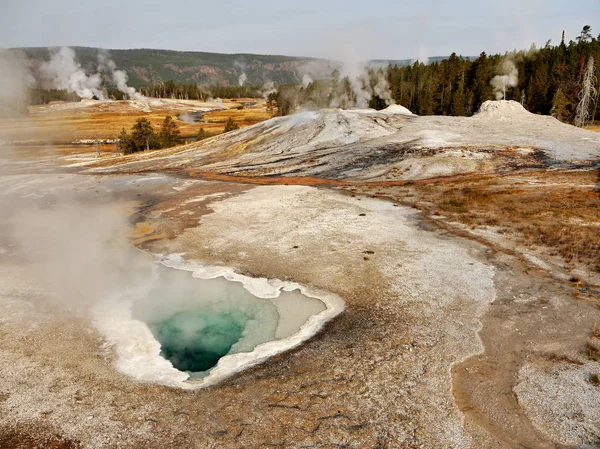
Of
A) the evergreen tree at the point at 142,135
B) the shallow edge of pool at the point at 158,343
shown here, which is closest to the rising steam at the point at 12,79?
the shallow edge of pool at the point at 158,343

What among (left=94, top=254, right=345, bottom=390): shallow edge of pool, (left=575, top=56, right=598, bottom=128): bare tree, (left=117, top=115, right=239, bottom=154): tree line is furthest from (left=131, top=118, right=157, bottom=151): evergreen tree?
(left=575, top=56, right=598, bottom=128): bare tree

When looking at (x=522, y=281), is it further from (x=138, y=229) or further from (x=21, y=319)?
(x=138, y=229)

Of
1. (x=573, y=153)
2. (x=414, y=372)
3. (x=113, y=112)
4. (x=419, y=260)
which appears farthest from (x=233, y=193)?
(x=113, y=112)

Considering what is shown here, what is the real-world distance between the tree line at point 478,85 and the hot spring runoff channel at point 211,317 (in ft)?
236

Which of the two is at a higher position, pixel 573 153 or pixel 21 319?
pixel 573 153

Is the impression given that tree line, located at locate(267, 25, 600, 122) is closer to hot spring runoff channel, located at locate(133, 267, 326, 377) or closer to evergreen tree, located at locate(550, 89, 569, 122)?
evergreen tree, located at locate(550, 89, 569, 122)

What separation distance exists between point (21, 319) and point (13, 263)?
668 cm

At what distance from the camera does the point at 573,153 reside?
39875 millimetres

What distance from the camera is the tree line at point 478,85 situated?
75812 mm

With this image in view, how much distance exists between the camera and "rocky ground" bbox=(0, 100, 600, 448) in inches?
347

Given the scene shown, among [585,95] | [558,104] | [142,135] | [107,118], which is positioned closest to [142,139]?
[142,135]

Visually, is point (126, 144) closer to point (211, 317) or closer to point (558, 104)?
point (211, 317)

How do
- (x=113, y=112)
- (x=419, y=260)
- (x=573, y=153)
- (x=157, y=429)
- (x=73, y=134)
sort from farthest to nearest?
(x=113, y=112) → (x=73, y=134) → (x=573, y=153) → (x=419, y=260) → (x=157, y=429)

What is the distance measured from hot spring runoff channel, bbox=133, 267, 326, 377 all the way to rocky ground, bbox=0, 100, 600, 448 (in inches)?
52.1
